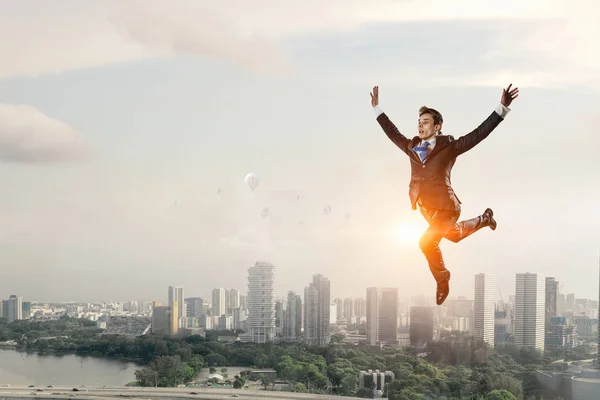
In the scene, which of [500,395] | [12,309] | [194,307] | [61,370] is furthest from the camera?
[12,309]

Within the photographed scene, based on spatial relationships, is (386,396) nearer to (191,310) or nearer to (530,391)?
(530,391)

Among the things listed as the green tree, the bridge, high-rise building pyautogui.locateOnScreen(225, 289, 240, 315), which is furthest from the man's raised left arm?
the bridge

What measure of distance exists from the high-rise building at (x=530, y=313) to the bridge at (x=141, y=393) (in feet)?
7.62

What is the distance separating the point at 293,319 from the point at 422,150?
958cm

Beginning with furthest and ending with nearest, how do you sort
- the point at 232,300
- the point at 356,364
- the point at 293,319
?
1. the point at 232,300
2. the point at 293,319
3. the point at 356,364

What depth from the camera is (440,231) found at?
1836mm

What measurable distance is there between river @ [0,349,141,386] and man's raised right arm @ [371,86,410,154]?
37.1 feet

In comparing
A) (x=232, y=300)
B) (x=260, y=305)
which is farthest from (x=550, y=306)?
(x=232, y=300)

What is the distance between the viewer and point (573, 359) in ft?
30.8

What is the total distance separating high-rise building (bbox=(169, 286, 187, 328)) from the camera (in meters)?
11.7

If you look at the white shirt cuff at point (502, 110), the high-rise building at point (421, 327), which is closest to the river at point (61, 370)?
the high-rise building at point (421, 327)

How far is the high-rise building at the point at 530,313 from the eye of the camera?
Answer: 8832 millimetres

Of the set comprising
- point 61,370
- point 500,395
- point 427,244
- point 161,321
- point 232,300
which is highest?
point 427,244

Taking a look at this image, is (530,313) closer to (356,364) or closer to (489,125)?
(356,364)
